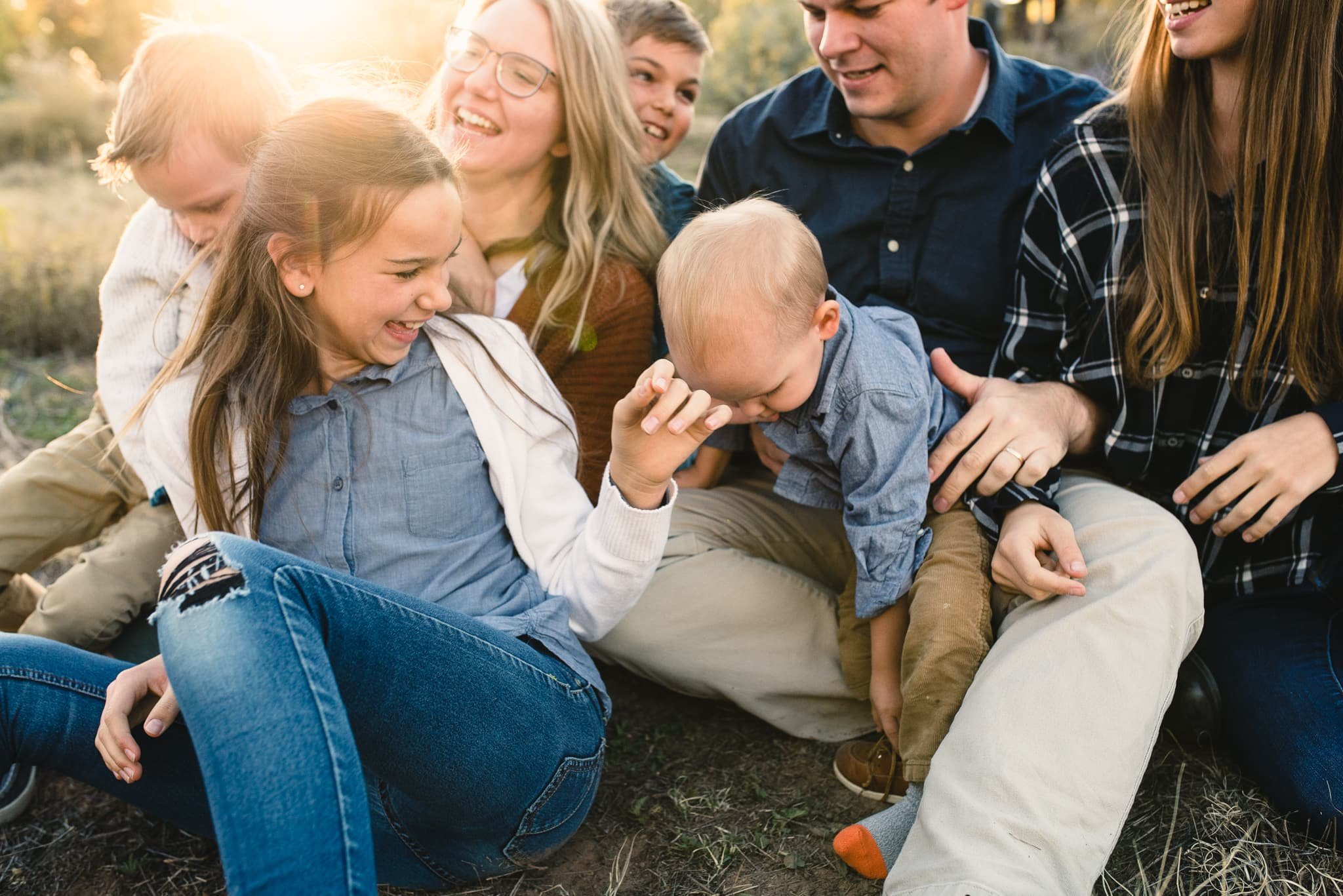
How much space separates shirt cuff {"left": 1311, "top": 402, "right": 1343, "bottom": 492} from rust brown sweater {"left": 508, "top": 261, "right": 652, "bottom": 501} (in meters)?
1.46

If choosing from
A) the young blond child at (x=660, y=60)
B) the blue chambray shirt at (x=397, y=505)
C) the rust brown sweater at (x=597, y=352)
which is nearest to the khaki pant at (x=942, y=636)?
the blue chambray shirt at (x=397, y=505)

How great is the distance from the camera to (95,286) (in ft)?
17.7

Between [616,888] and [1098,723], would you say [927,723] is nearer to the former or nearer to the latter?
[1098,723]

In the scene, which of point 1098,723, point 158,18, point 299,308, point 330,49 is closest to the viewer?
point 1098,723

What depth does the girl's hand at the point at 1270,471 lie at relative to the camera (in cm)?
197

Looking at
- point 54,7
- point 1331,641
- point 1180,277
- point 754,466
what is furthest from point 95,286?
point 54,7

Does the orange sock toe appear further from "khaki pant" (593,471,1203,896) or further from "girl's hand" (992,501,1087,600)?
"girl's hand" (992,501,1087,600)

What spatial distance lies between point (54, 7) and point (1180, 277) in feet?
83.2

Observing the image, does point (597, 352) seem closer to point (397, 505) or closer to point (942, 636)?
point (397, 505)

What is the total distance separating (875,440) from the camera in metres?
1.99

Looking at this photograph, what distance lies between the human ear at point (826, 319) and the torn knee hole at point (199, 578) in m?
1.10

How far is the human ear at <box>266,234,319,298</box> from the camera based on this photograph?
1842mm

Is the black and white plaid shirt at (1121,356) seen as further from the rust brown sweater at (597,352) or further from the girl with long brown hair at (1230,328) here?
the rust brown sweater at (597,352)

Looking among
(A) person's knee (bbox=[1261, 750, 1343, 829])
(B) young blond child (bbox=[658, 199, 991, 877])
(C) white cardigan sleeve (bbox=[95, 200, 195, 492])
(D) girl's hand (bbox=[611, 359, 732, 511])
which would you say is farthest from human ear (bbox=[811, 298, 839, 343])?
(C) white cardigan sleeve (bbox=[95, 200, 195, 492])
